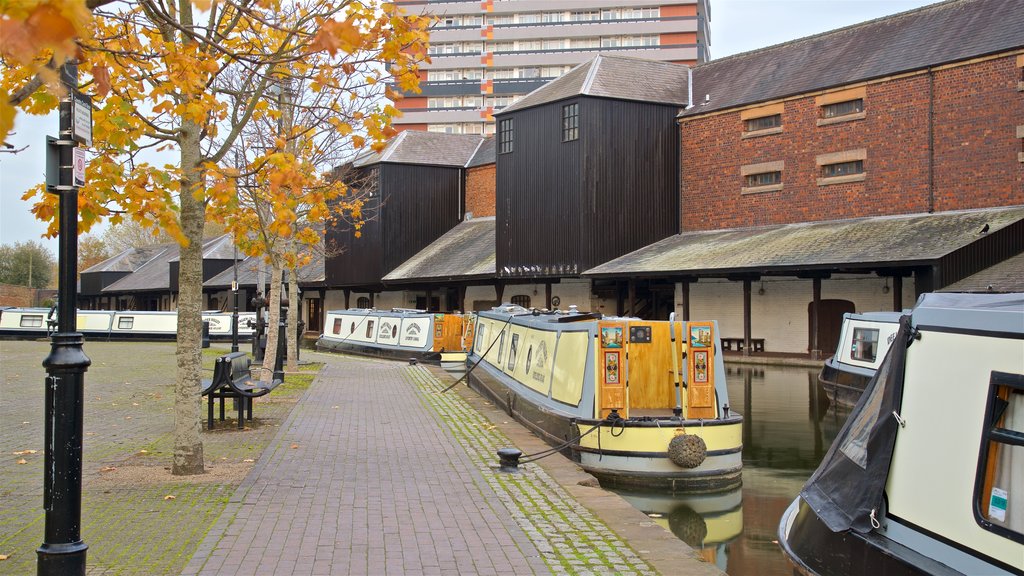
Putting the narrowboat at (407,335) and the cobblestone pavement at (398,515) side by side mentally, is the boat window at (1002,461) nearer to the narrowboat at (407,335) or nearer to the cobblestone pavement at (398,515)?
the cobblestone pavement at (398,515)

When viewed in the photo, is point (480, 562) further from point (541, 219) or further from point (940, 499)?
point (541, 219)

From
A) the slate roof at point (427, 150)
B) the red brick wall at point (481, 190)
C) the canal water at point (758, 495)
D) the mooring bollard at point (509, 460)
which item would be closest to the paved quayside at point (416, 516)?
the mooring bollard at point (509, 460)

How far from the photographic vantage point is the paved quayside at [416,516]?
18.9 ft

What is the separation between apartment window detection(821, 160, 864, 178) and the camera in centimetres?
2814

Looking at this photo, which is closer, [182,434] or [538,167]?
[182,434]

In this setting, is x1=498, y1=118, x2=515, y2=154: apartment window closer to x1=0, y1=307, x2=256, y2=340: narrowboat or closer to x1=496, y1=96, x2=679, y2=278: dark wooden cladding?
x1=496, y1=96, x2=679, y2=278: dark wooden cladding

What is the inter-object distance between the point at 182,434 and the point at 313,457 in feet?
5.21

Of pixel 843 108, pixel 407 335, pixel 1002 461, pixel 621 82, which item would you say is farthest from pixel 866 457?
pixel 621 82

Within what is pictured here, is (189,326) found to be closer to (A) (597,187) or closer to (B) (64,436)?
(B) (64,436)

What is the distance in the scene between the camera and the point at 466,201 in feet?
150

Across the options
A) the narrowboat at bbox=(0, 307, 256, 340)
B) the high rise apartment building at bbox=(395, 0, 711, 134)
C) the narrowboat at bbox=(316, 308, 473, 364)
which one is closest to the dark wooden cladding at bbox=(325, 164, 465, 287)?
the narrowboat at bbox=(0, 307, 256, 340)

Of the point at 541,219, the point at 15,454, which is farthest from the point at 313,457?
the point at 541,219

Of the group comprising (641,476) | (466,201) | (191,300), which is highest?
(466,201)

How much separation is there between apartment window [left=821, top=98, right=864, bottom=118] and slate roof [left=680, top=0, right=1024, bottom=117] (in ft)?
2.07
